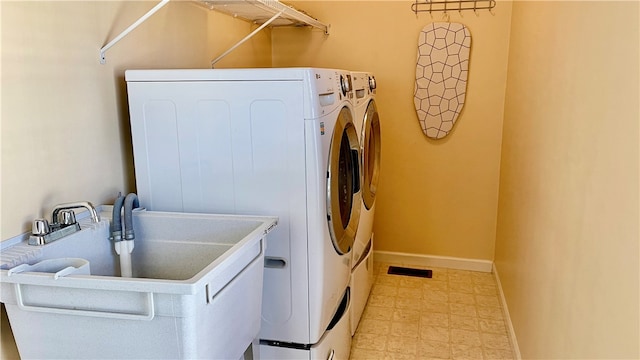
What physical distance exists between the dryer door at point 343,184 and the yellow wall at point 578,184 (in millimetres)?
728

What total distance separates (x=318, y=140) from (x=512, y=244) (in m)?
1.42

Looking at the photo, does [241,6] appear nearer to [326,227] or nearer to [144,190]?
[144,190]

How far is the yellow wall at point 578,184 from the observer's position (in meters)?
1.02

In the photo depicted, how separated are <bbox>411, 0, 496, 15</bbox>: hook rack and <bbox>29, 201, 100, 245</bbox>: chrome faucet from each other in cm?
236

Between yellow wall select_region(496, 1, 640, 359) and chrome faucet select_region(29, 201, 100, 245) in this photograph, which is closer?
yellow wall select_region(496, 1, 640, 359)

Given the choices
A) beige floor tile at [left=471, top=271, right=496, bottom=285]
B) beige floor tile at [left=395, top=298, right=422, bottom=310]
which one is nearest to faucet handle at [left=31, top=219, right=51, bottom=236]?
beige floor tile at [left=395, top=298, right=422, bottom=310]

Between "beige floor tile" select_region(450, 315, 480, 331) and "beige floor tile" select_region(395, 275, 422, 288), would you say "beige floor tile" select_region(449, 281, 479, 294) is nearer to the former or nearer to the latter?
"beige floor tile" select_region(395, 275, 422, 288)

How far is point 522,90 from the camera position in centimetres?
233

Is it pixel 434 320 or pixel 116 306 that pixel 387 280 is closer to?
pixel 434 320

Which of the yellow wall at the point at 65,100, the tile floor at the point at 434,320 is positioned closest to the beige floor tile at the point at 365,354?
the tile floor at the point at 434,320

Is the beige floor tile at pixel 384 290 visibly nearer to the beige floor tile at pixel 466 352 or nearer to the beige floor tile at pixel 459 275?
the beige floor tile at pixel 459 275

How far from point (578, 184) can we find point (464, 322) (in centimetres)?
145

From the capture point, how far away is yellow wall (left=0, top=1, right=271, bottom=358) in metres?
1.28

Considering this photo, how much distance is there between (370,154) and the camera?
268 centimetres
